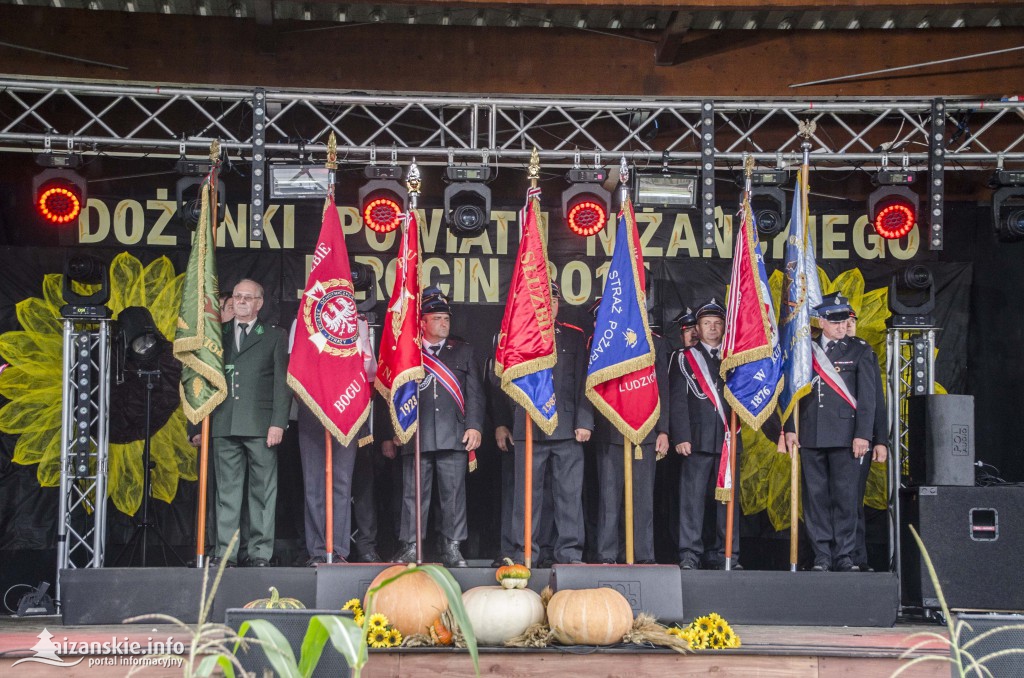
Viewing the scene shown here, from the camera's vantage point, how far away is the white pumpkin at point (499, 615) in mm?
4051

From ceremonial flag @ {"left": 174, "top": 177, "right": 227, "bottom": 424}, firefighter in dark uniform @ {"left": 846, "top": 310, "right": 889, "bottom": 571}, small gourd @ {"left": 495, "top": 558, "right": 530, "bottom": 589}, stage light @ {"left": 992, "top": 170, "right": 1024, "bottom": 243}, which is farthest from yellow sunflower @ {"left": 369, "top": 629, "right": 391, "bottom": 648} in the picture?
stage light @ {"left": 992, "top": 170, "right": 1024, "bottom": 243}

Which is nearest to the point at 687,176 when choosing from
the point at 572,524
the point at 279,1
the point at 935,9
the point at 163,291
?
the point at 935,9

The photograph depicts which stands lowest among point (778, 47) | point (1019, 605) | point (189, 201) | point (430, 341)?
point (1019, 605)

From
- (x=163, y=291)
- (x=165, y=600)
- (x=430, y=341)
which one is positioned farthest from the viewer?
(x=163, y=291)

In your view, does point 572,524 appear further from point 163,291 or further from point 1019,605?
point 163,291

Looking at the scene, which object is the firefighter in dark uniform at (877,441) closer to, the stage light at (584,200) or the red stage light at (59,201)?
the stage light at (584,200)

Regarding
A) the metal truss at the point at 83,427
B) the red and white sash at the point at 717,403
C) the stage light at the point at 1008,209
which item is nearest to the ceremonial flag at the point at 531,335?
the red and white sash at the point at 717,403

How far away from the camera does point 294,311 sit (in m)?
7.14

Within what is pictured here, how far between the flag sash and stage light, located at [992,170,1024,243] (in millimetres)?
3131

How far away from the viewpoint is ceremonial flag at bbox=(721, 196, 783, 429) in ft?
19.0

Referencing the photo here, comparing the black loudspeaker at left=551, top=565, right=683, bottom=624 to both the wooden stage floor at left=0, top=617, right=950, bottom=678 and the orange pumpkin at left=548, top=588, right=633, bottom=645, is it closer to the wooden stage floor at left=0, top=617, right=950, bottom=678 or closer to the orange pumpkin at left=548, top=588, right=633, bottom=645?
the orange pumpkin at left=548, top=588, right=633, bottom=645

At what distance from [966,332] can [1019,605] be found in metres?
2.34

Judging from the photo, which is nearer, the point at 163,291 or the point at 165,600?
the point at 165,600

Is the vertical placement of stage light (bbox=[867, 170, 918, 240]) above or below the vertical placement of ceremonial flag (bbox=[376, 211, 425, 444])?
above
